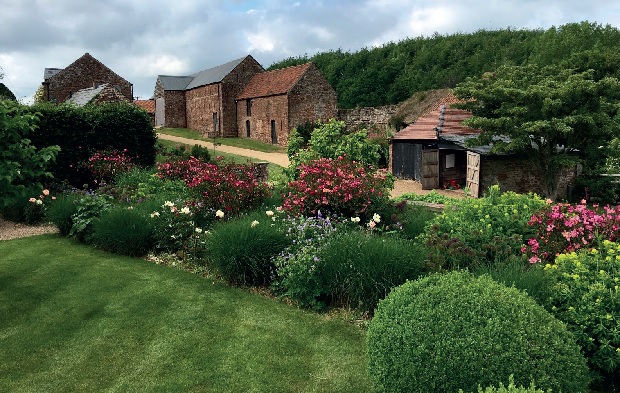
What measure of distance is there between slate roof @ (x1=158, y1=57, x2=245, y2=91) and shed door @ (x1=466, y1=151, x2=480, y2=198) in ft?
88.5

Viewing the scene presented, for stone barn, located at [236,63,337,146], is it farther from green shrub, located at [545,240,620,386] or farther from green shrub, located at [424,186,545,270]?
green shrub, located at [545,240,620,386]

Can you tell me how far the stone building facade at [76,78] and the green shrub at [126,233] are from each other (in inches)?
1316

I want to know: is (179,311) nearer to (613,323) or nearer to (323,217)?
(323,217)

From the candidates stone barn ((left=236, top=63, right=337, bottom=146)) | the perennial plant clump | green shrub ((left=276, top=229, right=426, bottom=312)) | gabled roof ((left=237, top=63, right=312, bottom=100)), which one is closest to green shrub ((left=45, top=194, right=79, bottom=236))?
the perennial plant clump

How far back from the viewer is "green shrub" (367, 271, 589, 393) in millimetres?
3410

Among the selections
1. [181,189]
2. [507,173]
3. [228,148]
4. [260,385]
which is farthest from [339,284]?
[228,148]

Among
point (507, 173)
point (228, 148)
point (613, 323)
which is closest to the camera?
point (613, 323)

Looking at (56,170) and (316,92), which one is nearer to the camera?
(56,170)

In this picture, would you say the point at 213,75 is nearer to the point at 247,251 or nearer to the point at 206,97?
the point at 206,97

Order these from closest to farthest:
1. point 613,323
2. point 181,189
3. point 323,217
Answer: point 613,323 < point 323,217 < point 181,189

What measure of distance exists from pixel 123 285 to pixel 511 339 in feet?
20.0

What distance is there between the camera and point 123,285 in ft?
25.4

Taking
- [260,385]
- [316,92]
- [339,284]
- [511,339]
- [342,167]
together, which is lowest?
[260,385]

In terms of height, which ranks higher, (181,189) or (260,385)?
(181,189)
